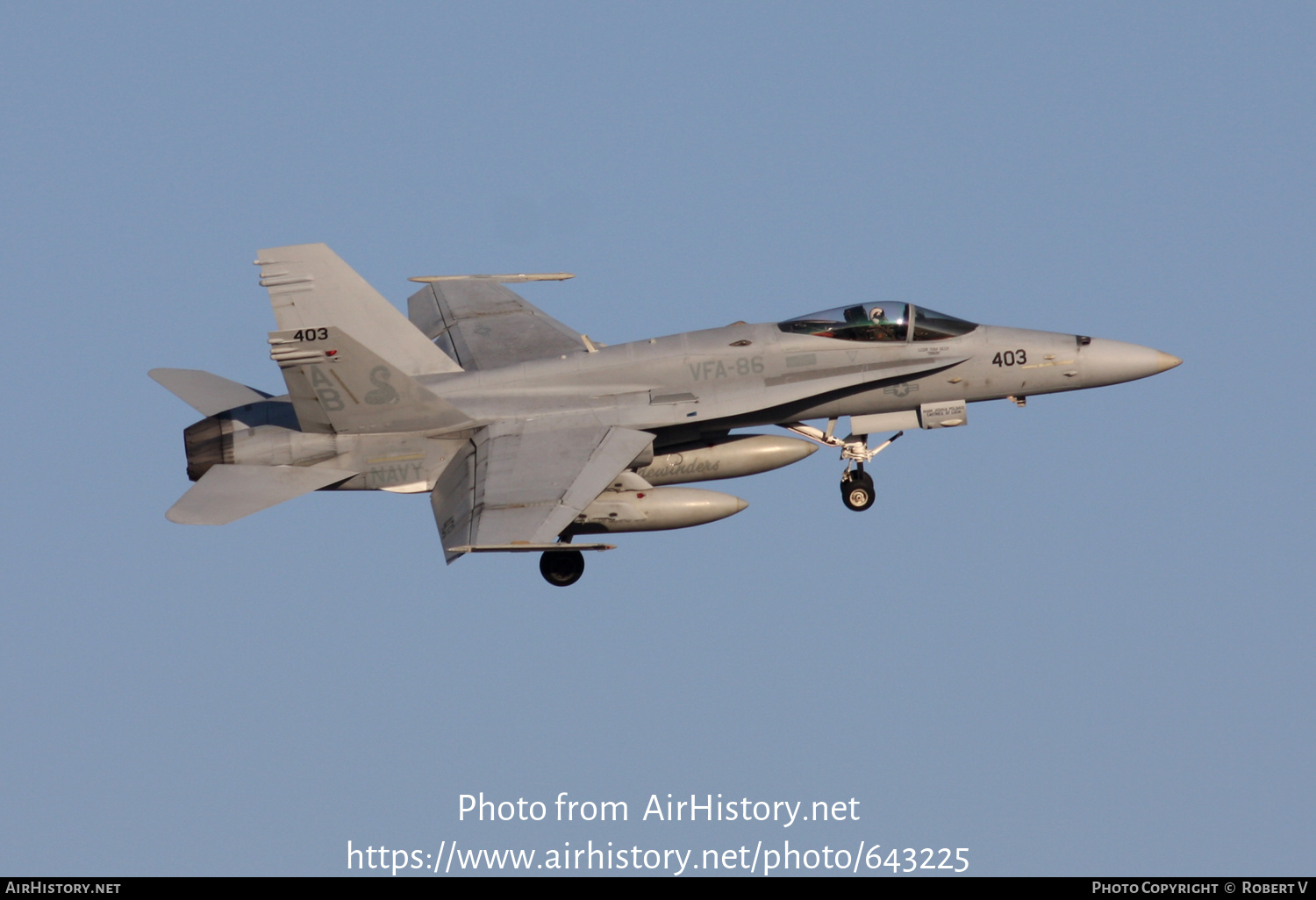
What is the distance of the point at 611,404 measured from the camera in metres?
27.0

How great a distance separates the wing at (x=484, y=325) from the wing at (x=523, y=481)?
2.51 meters

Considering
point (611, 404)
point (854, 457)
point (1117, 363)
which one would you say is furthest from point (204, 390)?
point (1117, 363)

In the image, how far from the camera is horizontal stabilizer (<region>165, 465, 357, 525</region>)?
26078 mm

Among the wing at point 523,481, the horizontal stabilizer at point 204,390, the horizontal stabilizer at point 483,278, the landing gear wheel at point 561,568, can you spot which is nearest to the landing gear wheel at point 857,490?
the wing at point 523,481

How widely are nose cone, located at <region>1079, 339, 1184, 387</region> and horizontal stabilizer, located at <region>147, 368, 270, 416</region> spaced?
466 inches

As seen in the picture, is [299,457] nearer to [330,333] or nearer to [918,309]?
[330,333]

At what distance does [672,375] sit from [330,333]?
15.6 ft

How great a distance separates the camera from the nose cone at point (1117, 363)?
1086 inches

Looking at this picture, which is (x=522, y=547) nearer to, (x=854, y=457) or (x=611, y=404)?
(x=611, y=404)

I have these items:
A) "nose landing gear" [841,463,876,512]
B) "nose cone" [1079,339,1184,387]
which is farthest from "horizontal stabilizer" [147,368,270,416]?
"nose cone" [1079,339,1184,387]

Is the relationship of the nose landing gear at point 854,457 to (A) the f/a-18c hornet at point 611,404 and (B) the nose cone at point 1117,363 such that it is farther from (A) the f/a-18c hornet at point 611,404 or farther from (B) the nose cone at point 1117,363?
(B) the nose cone at point 1117,363

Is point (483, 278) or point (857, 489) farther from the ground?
point (483, 278)

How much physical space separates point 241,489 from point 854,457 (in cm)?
867

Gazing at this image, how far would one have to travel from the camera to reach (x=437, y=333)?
3103 cm
